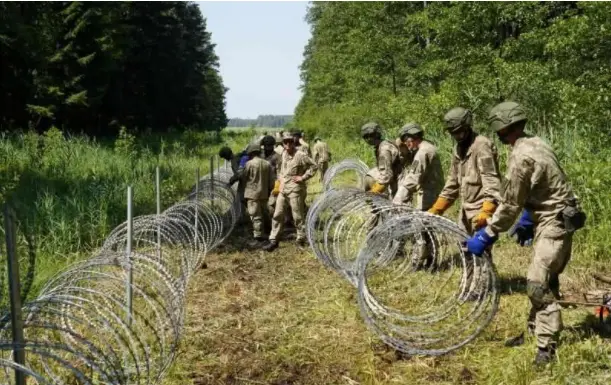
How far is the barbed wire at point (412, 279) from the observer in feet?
15.7

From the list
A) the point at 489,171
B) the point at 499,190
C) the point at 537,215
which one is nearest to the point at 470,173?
the point at 489,171

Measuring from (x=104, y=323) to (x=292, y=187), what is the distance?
6479 millimetres

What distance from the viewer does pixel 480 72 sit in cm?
1341

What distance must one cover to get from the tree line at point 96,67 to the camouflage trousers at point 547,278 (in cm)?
1989

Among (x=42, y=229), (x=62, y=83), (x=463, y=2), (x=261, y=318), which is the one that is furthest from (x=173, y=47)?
(x=261, y=318)

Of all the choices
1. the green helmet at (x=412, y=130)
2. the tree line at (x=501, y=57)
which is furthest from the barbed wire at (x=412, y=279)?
the tree line at (x=501, y=57)

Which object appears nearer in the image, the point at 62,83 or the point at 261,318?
the point at 261,318

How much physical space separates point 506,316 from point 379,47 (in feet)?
55.2

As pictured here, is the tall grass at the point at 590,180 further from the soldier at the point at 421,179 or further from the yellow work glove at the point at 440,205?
the yellow work glove at the point at 440,205

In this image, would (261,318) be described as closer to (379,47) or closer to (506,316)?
(506,316)

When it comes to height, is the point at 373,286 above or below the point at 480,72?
below

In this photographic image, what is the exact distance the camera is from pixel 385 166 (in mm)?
7730

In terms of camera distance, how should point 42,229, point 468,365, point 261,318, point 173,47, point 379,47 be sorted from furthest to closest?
point 173,47
point 379,47
point 42,229
point 261,318
point 468,365

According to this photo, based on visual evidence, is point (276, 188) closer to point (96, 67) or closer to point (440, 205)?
point (440, 205)
